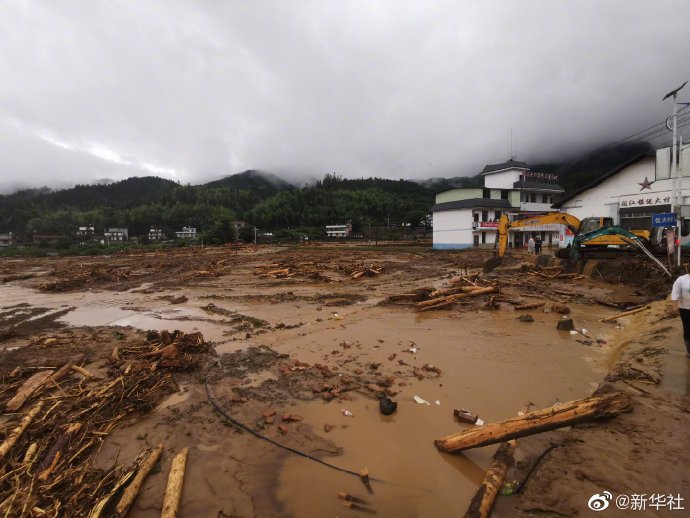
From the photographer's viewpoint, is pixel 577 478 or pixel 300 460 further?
pixel 300 460

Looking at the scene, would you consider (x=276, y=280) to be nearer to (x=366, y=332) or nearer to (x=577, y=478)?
(x=366, y=332)

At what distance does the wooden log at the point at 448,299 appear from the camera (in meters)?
12.7

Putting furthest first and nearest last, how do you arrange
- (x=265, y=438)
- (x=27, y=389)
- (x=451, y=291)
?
(x=451, y=291) < (x=27, y=389) < (x=265, y=438)

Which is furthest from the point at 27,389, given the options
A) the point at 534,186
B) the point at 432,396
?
the point at 534,186

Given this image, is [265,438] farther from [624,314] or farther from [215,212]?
[215,212]

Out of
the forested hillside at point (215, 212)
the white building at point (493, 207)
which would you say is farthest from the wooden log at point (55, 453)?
the forested hillside at point (215, 212)

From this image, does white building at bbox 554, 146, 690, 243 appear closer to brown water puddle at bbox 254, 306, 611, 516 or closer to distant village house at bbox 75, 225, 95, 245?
brown water puddle at bbox 254, 306, 611, 516

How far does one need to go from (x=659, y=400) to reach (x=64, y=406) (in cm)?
890

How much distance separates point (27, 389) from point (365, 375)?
6.14 m

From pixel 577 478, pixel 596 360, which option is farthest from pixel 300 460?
pixel 596 360

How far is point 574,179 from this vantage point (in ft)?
253

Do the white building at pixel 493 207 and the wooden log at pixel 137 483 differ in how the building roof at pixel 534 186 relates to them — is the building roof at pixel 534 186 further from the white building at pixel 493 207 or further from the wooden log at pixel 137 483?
the wooden log at pixel 137 483

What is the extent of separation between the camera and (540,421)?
401 cm

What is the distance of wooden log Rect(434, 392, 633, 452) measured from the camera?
156 inches
